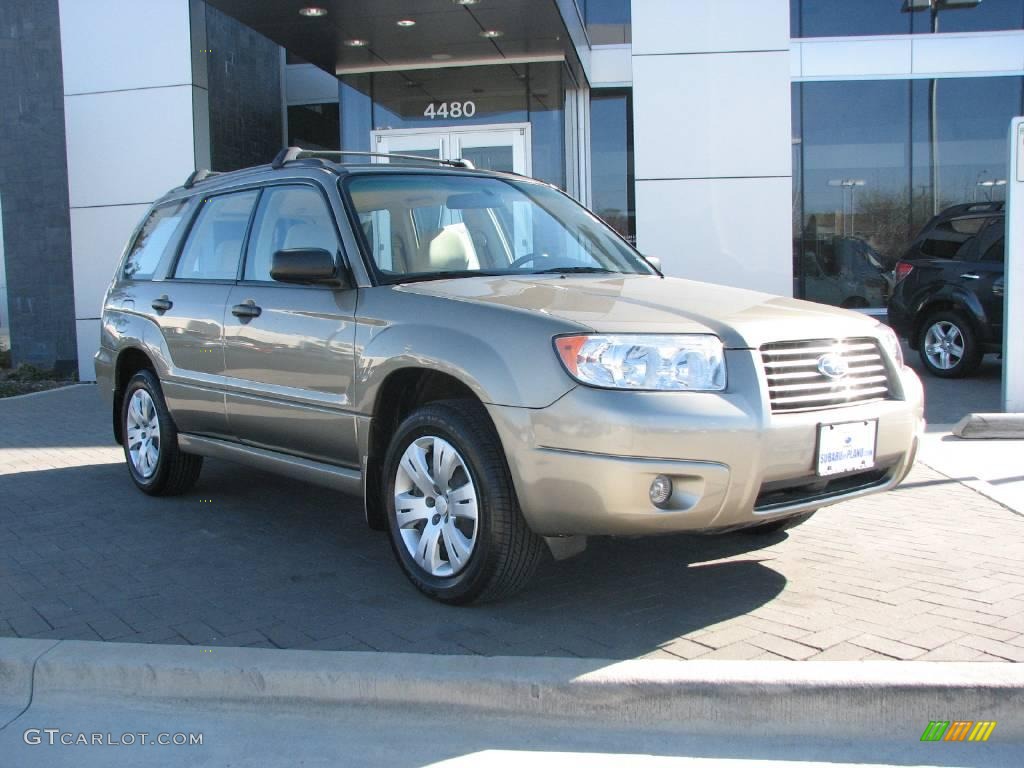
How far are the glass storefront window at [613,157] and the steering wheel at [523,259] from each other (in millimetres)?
10340

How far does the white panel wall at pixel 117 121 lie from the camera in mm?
12586

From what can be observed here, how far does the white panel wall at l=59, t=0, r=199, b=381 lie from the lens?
41.3 ft

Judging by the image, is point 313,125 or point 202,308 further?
point 313,125

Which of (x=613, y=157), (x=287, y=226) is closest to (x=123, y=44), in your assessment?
(x=613, y=157)

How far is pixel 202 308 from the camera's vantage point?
5.59 meters

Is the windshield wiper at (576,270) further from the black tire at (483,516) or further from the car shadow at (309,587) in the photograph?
the car shadow at (309,587)

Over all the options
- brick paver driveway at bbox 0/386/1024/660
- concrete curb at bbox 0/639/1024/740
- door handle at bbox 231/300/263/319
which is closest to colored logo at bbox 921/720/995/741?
concrete curb at bbox 0/639/1024/740

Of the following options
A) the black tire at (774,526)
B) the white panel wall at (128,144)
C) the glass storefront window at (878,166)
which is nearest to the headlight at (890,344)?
the black tire at (774,526)

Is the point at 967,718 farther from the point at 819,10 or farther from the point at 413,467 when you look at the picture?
the point at 819,10

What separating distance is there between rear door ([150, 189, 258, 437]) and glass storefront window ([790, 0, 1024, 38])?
12.9 m

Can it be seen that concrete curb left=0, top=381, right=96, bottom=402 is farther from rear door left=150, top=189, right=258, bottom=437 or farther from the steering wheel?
the steering wheel

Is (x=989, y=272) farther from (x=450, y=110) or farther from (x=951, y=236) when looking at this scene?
(x=450, y=110)

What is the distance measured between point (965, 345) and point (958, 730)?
8797mm

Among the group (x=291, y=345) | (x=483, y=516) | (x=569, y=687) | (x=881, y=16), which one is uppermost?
(x=881, y=16)
